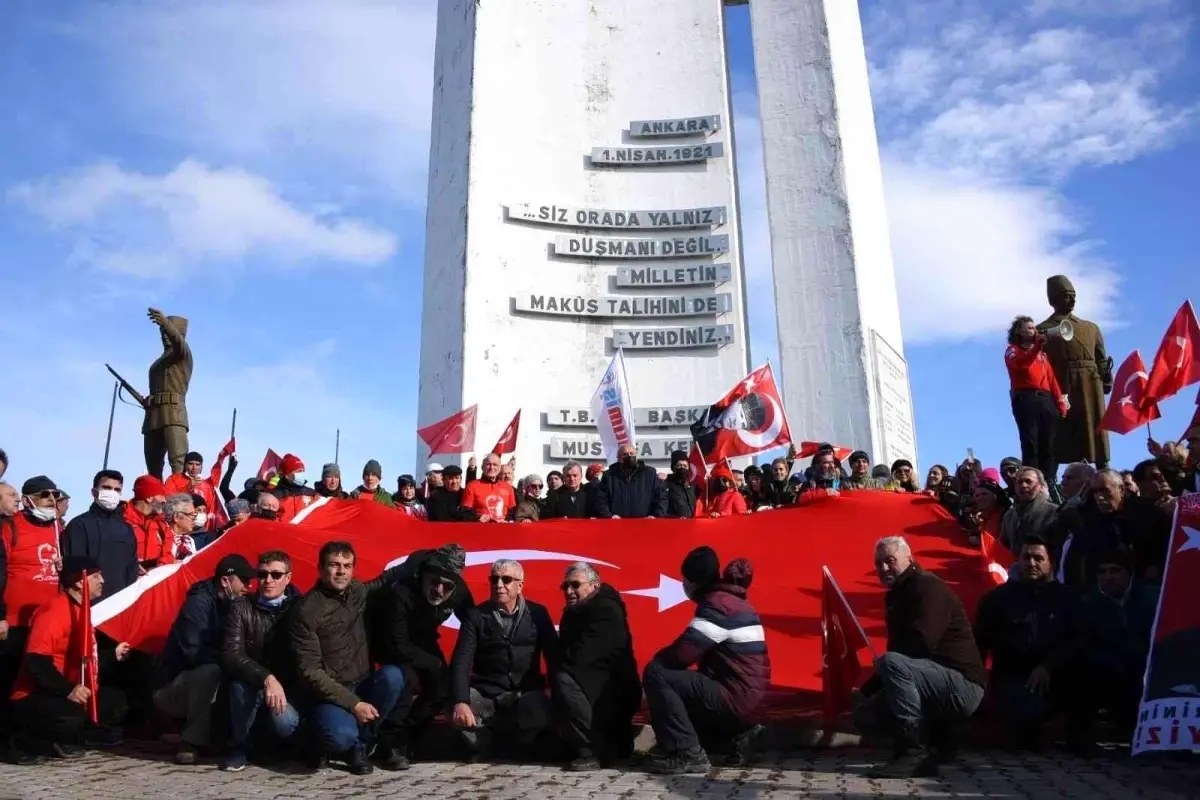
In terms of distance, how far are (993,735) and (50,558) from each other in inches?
A: 232

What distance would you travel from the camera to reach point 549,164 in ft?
59.6

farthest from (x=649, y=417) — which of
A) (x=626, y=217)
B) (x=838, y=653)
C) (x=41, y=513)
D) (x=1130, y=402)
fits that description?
(x=41, y=513)

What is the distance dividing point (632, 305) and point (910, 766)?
1258 centimetres

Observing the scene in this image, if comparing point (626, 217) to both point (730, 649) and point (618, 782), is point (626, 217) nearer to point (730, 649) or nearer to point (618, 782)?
point (730, 649)

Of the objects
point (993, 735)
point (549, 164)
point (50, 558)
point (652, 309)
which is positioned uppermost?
point (549, 164)

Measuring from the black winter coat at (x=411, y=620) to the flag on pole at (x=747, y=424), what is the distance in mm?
5966

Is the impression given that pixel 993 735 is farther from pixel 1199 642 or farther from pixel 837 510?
pixel 837 510

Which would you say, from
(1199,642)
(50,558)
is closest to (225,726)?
(50,558)

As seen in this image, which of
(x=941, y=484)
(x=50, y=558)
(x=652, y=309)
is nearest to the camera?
(x=50, y=558)

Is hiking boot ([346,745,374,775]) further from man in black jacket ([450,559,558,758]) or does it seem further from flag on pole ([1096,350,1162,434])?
flag on pole ([1096,350,1162,434])

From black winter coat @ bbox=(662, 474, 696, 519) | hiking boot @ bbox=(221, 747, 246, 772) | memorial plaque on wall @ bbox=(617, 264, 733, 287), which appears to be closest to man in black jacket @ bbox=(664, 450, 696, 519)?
black winter coat @ bbox=(662, 474, 696, 519)

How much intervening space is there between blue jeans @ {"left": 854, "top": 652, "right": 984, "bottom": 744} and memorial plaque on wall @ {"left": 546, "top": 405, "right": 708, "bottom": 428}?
11.3m

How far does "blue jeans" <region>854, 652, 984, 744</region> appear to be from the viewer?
18.8 ft

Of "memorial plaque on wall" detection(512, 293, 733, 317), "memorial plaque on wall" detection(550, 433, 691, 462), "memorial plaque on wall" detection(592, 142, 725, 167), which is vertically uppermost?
"memorial plaque on wall" detection(592, 142, 725, 167)
